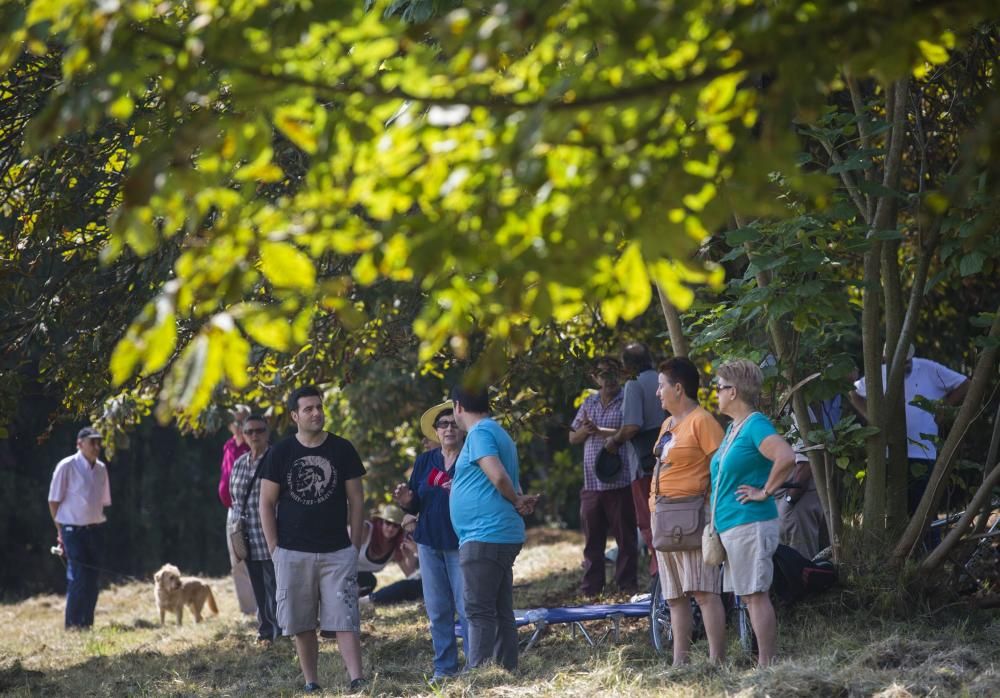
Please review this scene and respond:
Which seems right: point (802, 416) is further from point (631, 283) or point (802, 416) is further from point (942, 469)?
point (631, 283)

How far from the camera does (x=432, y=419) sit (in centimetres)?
883

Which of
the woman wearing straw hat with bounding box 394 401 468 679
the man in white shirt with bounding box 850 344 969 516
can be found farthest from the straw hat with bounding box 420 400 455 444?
the man in white shirt with bounding box 850 344 969 516

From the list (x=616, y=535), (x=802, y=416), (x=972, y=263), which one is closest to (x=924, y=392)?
(x=802, y=416)

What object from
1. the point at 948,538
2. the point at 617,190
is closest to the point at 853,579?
the point at 948,538

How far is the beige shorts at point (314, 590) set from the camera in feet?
25.0

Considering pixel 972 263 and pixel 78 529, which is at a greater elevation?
pixel 972 263

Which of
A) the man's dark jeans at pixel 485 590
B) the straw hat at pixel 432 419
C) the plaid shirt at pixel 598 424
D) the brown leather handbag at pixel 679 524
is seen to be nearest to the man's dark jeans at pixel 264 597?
the straw hat at pixel 432 419

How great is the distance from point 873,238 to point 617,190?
464cm

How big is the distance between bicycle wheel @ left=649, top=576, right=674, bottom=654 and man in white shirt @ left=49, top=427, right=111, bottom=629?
6758 mm

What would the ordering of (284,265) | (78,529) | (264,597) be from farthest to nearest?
(78,529) → (264,597) → (284,265)

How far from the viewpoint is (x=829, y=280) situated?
714 centimetres

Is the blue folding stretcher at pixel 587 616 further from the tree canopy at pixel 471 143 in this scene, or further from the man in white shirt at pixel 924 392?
the tree canopy at pixel 471 143

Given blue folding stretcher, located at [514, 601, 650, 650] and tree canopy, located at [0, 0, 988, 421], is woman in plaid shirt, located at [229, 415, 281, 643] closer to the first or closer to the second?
blue folding stretcher, located at [514, 601, 650, 650]

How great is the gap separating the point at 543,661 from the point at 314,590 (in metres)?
1.47
